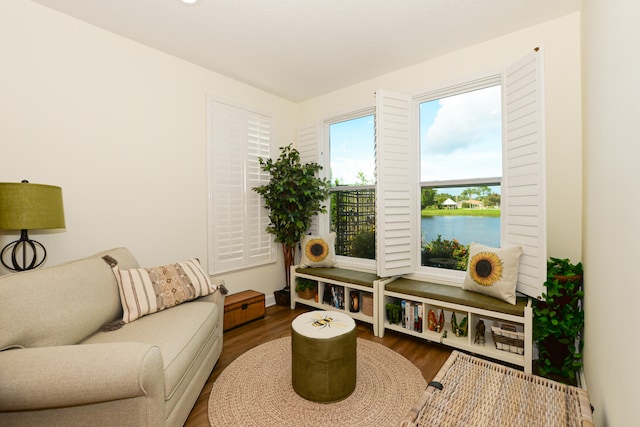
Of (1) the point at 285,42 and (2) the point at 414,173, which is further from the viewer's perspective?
(2) the point at 414,173

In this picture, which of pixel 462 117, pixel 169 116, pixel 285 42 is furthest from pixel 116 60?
pixel 462 117

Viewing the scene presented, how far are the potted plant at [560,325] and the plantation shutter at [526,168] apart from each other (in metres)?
0.09

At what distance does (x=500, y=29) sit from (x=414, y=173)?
1393 millimetres

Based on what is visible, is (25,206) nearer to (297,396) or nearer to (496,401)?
(297,396)

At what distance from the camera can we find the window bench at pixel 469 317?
2.15 metres

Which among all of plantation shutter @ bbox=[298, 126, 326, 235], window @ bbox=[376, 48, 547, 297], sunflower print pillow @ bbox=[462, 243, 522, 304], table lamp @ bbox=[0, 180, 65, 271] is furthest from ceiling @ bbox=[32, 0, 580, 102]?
sunflower print pillow @ bbox=[462, 243, 522, 304]

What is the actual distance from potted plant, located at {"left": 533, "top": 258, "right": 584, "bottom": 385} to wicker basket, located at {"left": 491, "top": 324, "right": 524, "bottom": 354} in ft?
0.42

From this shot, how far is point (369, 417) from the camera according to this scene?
176 centimetres

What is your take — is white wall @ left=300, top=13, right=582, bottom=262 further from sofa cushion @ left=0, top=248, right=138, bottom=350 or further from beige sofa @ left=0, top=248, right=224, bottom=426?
sofa cushion @ left=0, top=248, right=138, bottom=350

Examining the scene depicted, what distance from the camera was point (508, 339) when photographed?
2.28 meters

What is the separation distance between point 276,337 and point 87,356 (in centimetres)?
184

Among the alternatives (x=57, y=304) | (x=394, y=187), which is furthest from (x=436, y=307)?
(x=57, y=304)

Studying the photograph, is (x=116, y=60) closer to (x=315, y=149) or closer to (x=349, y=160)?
(x=315, y=149)

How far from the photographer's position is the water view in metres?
2.72
